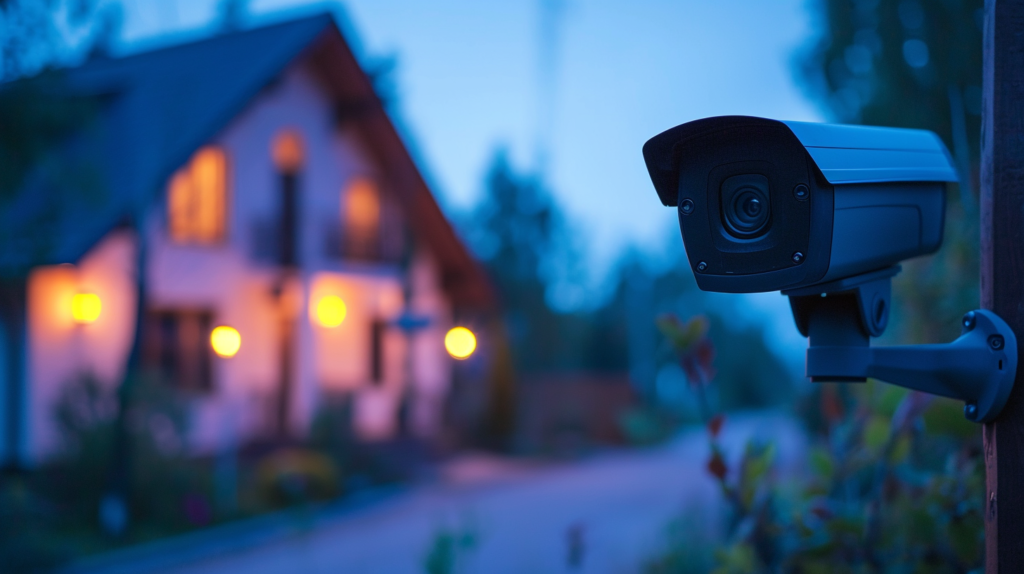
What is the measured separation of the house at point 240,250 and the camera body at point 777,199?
8.28 metres

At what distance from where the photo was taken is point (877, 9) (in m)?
5.33

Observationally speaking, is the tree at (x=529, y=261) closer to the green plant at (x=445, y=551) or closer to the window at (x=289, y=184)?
the window at (x=289, y=184)

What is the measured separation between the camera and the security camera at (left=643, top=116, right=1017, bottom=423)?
168cm

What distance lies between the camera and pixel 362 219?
18.0 metres

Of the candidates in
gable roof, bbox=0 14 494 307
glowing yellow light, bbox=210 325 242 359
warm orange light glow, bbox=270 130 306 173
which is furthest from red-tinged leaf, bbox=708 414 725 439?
warm orange light glow, bbox=270 130 306 173

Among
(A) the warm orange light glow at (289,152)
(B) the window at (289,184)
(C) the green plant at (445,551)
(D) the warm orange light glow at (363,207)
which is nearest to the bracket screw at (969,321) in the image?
(C) the green plant at (445,551)

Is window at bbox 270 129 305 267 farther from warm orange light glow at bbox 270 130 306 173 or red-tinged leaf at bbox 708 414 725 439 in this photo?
red-tinged leaf at bbox 708 414 725 439

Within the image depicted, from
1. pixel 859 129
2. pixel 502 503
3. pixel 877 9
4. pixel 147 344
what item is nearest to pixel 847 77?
pixel 877 9

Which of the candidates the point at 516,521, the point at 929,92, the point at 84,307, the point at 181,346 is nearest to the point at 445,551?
the point at 929,92

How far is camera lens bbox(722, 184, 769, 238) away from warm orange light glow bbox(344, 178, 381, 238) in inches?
621

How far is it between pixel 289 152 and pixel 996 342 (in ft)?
51.3

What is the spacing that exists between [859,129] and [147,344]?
13.0 meters

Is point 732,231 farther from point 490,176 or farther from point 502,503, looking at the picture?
point 490,176

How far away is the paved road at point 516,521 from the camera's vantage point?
795 cm
